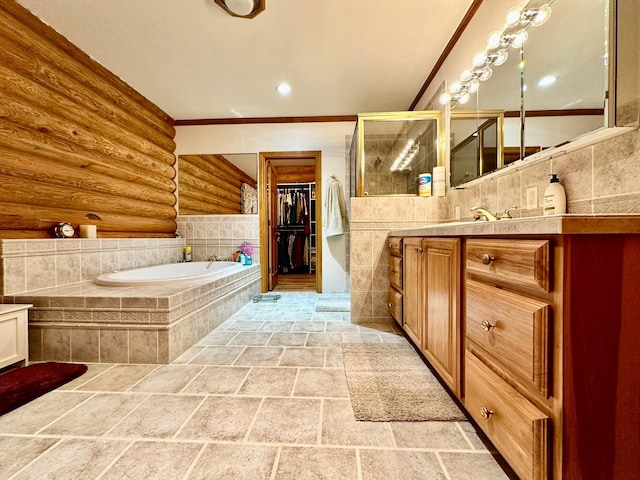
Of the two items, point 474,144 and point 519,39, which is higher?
point 519,39

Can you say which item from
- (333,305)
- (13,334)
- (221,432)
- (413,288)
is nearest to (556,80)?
(413,288)

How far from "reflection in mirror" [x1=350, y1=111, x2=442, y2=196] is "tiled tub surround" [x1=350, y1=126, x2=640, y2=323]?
285 millimetres

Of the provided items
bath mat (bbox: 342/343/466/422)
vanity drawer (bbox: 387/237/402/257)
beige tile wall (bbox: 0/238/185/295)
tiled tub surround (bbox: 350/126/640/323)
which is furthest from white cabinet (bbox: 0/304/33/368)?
vanity drawer (bbox: 387/237/402/257)

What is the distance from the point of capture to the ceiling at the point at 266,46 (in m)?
1.94

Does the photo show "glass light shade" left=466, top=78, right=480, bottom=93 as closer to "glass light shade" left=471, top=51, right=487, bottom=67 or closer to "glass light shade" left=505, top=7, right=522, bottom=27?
"glass light shade" left=471, top=51, right=487, bottom=67

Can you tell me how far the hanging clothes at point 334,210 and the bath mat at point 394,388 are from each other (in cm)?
200

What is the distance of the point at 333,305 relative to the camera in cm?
314

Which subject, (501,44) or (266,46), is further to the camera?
(266,46)

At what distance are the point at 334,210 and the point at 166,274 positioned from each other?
7.36 ft

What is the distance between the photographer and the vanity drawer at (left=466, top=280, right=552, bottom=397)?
68cm

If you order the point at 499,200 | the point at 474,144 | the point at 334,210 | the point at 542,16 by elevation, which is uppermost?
the point at 542,16

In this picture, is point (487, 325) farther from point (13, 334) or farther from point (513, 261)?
point (13, 334)

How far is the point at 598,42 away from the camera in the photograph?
1.00m

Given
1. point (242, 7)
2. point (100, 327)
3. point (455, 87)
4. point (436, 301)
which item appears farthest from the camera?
point (455, 87)
